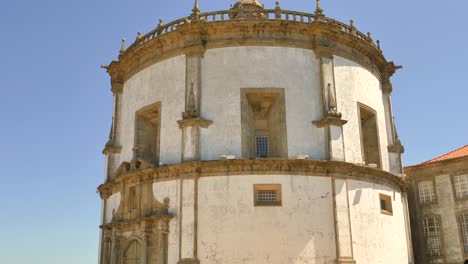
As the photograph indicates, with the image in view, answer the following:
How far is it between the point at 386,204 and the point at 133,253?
12.3 m

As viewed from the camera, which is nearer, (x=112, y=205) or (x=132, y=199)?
(x=132, y=199)

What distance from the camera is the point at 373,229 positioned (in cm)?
2312

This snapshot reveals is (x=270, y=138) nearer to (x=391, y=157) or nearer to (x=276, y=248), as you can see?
(x=276, y=248)

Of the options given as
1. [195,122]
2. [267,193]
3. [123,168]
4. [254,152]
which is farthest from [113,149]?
[267,193]

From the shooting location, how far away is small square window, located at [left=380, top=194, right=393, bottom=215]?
2446cm

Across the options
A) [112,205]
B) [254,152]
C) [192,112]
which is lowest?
[112,205]

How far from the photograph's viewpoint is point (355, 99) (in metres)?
25.0

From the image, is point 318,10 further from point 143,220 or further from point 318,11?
point 143,220

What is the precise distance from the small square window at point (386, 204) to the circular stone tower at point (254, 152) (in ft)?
0.16

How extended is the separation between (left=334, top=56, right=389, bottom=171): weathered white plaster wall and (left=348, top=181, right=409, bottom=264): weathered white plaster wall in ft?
4.97

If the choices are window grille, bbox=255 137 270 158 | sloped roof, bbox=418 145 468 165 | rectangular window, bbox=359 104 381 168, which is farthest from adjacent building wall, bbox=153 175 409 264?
sloped roof, bbox=418 145 468 165

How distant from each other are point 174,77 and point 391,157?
12099 millimetres

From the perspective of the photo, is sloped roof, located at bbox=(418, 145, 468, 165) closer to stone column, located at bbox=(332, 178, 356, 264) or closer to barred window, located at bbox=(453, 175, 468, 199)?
barred window, located at bbox=(453, 175, 468, 199)

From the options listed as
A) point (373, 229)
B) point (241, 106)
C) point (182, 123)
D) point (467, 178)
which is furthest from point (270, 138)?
point (467, 178)
